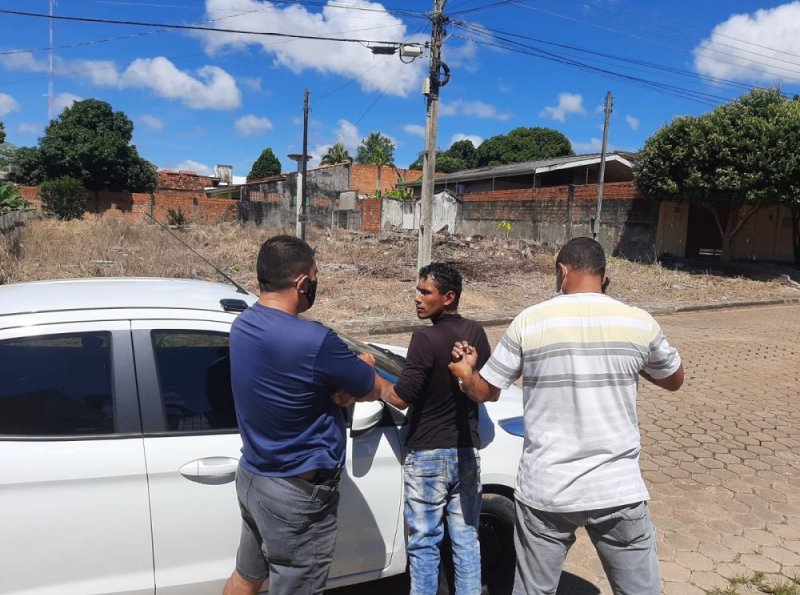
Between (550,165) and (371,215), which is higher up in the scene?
(550,165)

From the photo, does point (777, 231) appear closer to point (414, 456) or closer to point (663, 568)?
point (663, 568)

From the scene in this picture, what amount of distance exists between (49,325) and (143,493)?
0.72 metres

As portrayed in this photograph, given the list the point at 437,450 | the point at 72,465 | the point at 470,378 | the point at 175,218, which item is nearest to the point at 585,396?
the point at 470,378

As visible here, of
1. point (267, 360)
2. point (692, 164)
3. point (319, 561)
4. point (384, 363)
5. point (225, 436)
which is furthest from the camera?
point (692, 164)

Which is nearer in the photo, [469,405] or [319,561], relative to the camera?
[319,561]

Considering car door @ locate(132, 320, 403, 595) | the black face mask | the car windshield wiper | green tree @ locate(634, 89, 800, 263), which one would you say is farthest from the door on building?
the black face mask

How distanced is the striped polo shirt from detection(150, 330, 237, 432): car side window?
1209 millimetres

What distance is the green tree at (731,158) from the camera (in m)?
14.1

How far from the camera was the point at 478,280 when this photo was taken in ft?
47.3

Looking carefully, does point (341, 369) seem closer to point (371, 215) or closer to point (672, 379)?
point (672, 379)

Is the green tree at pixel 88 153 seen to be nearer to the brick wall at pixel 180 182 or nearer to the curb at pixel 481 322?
the brick wall at pixel 180 182

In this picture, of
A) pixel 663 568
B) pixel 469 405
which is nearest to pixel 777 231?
pixel 663 568

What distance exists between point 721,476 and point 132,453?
4.25m

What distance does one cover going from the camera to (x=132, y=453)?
201cm
